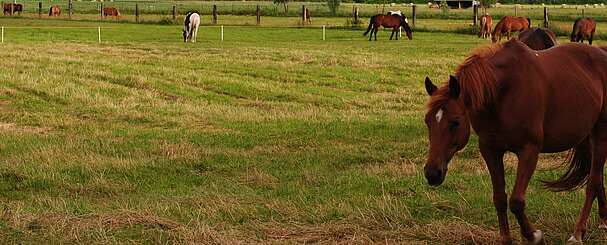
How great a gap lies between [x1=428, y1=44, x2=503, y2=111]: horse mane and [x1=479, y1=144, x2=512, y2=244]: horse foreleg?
0.45m

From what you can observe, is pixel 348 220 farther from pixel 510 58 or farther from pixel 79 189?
pixel 79 189

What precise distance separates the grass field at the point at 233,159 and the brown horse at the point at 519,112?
0.55 meters

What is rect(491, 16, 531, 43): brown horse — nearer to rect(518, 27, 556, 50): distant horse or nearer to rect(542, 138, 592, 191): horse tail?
rect(518, 27, 556, 50): distant horse

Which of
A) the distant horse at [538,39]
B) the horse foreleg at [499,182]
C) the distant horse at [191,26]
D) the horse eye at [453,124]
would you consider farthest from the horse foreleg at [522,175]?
the distant horse at [191,26]

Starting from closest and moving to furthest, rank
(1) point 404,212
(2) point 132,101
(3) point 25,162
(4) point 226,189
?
(1) point 404,212 → (4) point 226,189 → (3) point 25,162 → (2) point 132,101

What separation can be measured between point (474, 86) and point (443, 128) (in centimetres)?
36

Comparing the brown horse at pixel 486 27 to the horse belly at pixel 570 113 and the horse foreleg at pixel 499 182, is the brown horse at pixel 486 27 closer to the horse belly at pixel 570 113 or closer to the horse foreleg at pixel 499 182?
the horse belly at pixel 570 113

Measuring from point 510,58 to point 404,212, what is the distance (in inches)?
63.5

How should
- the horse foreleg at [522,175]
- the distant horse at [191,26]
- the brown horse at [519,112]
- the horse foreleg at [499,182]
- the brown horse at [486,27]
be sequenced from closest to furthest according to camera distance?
the brown horse at [519,112] < the horse foreleg at [522,175] < the horse foreleg at [499,182] < the distant horse at [191,26] < the brown horse at [486,27]

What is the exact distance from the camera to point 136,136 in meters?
12.3

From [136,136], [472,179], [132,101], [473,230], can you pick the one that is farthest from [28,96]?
[473,230]

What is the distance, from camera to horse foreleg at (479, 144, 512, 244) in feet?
18.5

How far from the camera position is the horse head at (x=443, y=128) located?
5148 mm

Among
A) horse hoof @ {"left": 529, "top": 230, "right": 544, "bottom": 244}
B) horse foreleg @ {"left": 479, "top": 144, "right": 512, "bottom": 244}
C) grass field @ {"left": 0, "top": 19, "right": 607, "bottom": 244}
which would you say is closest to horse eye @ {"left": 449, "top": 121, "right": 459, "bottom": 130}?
horse foreleg @ {"left": 479, "top": 144, "right": 512, "bottom": 244}
